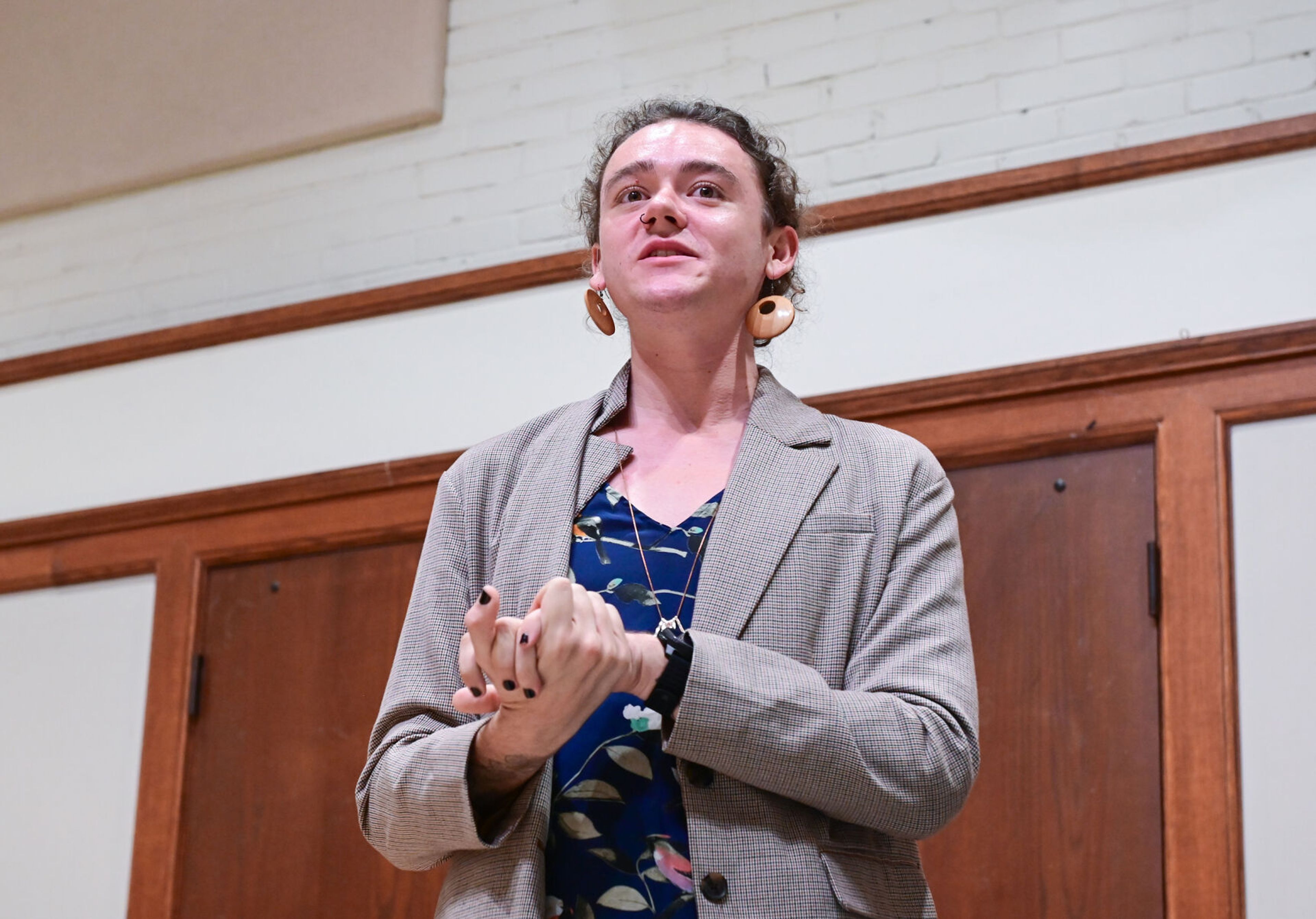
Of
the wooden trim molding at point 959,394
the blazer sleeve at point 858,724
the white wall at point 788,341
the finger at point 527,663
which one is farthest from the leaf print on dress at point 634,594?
the wooden trim molding at point 959,394

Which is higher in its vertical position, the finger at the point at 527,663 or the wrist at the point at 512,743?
the finger at the point at 527,663

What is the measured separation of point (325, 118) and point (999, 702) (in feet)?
7.01

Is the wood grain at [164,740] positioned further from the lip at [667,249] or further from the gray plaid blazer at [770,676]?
the lip at [667,249]

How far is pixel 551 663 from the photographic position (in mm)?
1143

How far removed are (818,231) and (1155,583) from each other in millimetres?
816

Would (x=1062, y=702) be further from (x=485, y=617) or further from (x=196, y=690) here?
(x=196, y=690)

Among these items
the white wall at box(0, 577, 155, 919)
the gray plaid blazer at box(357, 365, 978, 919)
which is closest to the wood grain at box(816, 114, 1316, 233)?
the gray plaid blazer at box(357, 365, 978, 919)

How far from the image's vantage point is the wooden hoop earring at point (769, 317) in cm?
166

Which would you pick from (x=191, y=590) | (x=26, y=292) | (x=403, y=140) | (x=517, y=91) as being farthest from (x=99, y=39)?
(x=191, y=590)

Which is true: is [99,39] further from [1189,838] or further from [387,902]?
[1189,838]

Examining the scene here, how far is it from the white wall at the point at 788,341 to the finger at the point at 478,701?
1.16 meters

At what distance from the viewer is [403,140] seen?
11.9 feet

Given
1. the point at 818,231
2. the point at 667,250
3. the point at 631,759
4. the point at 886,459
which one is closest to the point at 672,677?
the point at 631,759

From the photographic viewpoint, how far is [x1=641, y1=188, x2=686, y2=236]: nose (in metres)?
1.59
